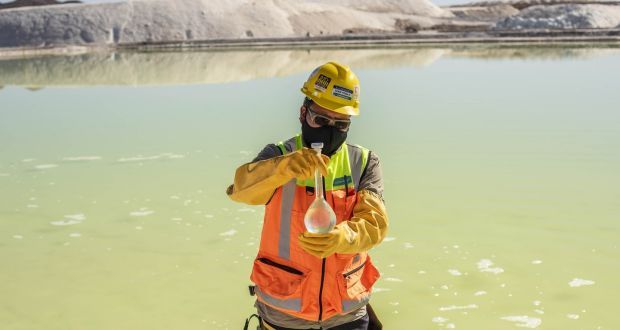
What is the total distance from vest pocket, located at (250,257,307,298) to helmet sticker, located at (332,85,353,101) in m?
0.63

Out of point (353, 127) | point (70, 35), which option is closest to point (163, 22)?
point (70, 35)

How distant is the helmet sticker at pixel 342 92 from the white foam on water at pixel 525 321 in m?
2.72

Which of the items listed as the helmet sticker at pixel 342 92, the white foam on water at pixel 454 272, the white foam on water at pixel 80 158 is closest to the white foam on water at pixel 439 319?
the white foam on water at pixel 454 272

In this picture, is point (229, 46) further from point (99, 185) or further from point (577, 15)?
point (99, 185)

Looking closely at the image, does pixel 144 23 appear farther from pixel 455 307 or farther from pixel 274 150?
pixel 274 150

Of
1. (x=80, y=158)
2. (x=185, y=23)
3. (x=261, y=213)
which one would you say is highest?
(x=261, y=213)

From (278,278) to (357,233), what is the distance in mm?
355

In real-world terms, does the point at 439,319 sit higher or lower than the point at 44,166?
higher

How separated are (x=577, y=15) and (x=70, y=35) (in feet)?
149

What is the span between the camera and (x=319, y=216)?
8.16ft

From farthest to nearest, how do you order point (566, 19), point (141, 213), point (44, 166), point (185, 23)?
point (185, 23)
point (566, 19)
point (44, 166)
point (141, 213)

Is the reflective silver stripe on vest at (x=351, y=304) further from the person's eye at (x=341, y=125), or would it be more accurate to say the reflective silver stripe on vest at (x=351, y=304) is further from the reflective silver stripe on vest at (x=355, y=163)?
the person's eye at (x=341, y=125)

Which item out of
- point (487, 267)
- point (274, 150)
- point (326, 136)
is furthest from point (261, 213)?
point (326, 136)

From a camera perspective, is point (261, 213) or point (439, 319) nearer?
point (439, 319)
